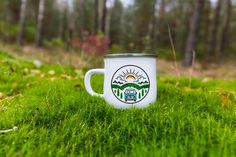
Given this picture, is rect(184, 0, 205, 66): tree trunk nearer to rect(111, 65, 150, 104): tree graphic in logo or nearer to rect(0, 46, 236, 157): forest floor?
rect(0, 46, 236, 157): forest floor

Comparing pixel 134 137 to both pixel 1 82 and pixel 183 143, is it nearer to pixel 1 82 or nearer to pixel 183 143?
pixel 183 143

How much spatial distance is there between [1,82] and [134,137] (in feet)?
6.71

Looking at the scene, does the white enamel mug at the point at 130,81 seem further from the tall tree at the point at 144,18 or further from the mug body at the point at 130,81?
the tall tree at the point at 144,18

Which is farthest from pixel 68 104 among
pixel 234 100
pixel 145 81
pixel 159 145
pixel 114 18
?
pixel 114 18

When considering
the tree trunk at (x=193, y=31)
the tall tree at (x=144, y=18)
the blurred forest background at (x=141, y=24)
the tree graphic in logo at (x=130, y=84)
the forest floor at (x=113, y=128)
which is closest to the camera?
the forest floor at (x=113, y=128)

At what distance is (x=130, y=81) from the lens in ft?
6.95

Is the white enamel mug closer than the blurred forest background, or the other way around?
the white enamel mug

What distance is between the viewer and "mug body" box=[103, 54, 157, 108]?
2125 millimetres

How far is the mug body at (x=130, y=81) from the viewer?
212cm

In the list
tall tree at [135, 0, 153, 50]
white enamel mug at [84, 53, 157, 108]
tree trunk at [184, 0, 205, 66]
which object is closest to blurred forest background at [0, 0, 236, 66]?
tall tree at [135, 0, 153, 50]

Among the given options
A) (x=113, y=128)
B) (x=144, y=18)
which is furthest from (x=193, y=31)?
(x=144, y=18)

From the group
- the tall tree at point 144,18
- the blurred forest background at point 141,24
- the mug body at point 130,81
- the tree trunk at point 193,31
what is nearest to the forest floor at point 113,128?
the mug body at point 130,81

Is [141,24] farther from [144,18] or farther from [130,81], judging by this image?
[130,81]

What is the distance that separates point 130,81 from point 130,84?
23 millimetres
